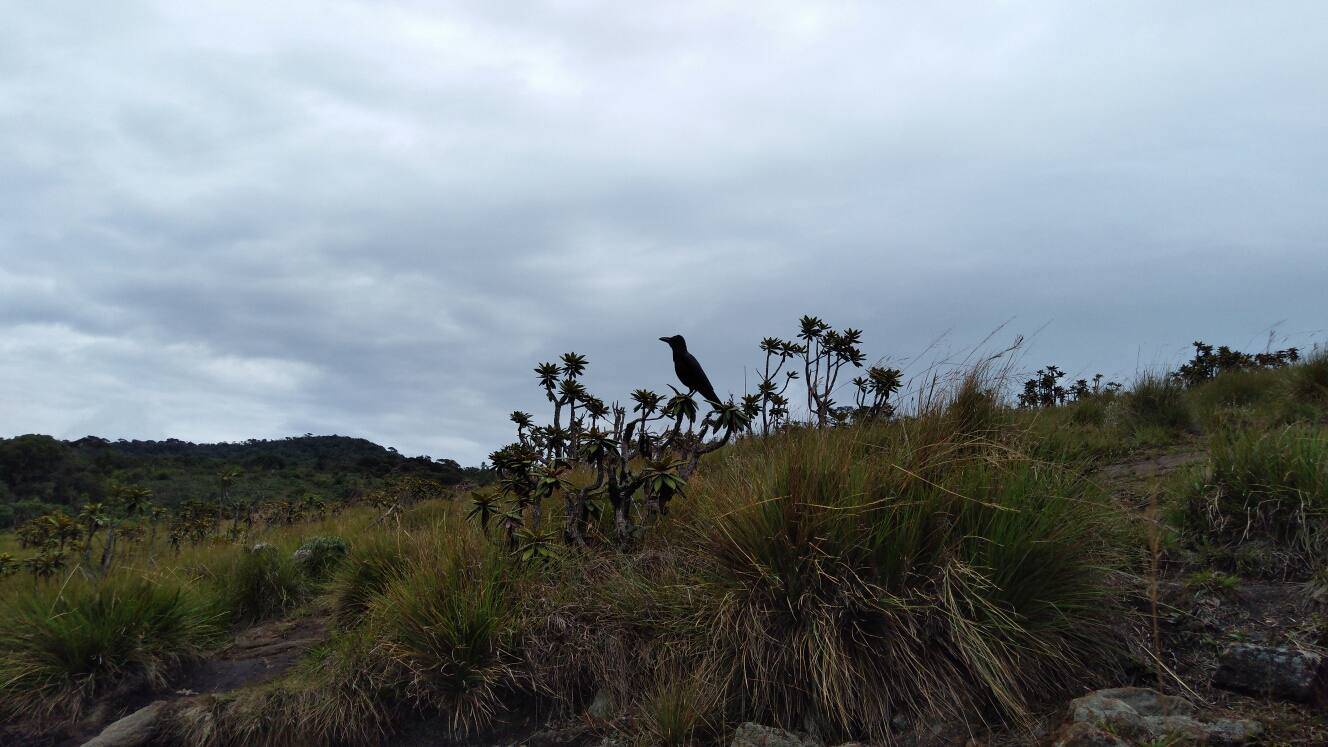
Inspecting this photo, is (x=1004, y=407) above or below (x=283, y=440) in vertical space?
below

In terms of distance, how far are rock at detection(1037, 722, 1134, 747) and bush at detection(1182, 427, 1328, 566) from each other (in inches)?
75.9

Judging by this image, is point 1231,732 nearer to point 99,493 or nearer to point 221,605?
point 221,605

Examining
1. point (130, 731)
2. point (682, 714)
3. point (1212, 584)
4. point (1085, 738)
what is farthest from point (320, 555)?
point (1212, 584)

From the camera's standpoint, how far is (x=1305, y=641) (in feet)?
9.55

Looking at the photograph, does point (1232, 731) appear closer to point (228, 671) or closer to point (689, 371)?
point (689, 371)

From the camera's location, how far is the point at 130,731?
4109mm

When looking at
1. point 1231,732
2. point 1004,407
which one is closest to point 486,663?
point 1231,732

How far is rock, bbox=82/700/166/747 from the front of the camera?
4023mm

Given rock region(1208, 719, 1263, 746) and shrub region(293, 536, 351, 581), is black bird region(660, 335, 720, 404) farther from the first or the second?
shrub region(293, 536, 351, 581)

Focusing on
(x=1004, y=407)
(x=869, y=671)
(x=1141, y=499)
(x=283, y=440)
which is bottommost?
(x=869, y=671)

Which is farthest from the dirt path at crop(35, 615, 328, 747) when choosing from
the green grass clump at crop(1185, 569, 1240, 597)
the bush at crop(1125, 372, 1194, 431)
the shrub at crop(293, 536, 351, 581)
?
the bush at crop(1125, 372, 1194, 431)

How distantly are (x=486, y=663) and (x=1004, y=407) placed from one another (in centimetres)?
398

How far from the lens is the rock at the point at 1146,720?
2508 mm

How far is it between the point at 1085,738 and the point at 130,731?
5.21 meters
